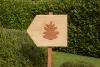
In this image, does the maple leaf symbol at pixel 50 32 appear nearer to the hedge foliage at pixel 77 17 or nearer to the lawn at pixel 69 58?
the lawn at pixel 69 58

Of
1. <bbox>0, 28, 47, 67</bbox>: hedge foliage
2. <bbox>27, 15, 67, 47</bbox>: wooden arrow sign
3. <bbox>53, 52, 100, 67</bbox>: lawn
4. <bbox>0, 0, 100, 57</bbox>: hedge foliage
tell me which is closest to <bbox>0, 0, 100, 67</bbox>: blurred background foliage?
<bbox>0, 0, 100, 57</bbox>: hedge foliage

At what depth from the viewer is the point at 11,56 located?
714 centimetres

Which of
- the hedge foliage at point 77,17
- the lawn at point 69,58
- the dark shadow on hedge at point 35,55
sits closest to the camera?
the dark shadow on hedge at point 35,55

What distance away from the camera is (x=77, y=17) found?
556 inches

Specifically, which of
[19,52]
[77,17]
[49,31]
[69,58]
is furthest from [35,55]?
[77,17]

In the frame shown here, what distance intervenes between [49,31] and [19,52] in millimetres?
702

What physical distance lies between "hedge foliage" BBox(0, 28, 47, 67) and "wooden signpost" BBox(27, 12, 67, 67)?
419 millimetres

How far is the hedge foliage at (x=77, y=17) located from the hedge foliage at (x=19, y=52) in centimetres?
594

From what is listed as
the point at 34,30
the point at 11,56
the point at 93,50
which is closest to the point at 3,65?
the point at 11,56

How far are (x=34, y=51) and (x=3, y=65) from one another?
1027 millimetres

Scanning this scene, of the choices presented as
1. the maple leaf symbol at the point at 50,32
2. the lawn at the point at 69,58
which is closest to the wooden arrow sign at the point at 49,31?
the maple leaf symbol at the point at 50,32

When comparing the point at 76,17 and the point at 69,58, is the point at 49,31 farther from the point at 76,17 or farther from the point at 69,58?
the point at 76,17

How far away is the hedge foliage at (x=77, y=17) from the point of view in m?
13.9

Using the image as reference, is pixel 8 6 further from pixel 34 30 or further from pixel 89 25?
pixel 34 30
